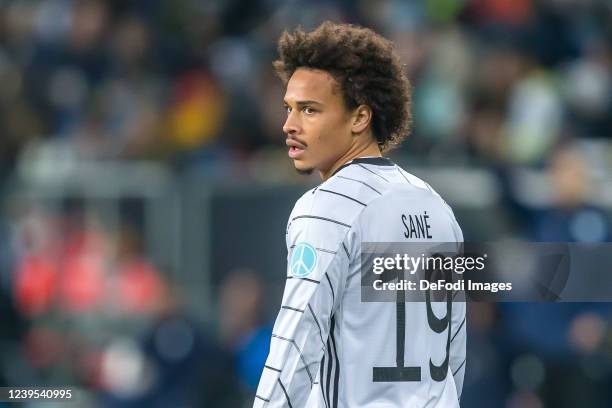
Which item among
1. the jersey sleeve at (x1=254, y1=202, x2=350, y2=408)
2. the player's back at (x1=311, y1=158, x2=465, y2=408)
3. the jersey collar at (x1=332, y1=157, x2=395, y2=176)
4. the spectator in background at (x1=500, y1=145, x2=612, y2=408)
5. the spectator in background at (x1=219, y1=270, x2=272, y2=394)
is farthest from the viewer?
the spectator in background at (x1=219, y1=270, x2=272, y2=394)

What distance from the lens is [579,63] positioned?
10109 millimetres

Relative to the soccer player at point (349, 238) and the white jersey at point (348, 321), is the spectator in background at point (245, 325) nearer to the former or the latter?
the soccer player at point (349, 238)

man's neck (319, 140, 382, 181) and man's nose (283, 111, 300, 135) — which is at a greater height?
man's nose (283, 111, 300, 135)

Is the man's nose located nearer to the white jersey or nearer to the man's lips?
the man's lips

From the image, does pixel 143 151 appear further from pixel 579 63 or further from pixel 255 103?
pixel 579 63

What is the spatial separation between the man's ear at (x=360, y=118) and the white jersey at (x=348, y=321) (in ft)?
0.31

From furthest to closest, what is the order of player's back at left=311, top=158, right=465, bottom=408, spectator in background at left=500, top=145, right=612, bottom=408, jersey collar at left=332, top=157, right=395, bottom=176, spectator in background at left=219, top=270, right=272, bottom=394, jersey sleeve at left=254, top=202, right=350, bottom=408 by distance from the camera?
spectator in background at left=219, top=270, right=272, bottom=394 < spectator in background at left=500, top=145, right=612, bottom=408 < jersey collar at left=332, top=157, right=395, bottom=176 < player's back at left=311, top=158, right=465, bottom=408 < jersey sleeve at left=254, top=202, right=350, bottom=408

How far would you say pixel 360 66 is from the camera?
383 centimetres

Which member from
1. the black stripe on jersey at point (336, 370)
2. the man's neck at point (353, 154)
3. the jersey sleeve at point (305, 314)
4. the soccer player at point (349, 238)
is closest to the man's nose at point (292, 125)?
the soccer player at point (349, 238)

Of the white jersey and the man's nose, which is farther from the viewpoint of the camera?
the man's nose

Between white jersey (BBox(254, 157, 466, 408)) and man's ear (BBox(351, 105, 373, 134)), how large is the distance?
0.09m

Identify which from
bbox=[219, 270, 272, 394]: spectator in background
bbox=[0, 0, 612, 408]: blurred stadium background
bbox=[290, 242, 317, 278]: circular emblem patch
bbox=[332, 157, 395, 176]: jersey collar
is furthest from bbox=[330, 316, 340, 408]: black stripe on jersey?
bbox=[219, 270, 272, 394]: spectator in background

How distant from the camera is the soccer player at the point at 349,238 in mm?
3545

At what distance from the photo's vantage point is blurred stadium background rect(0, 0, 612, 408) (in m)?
7.62
